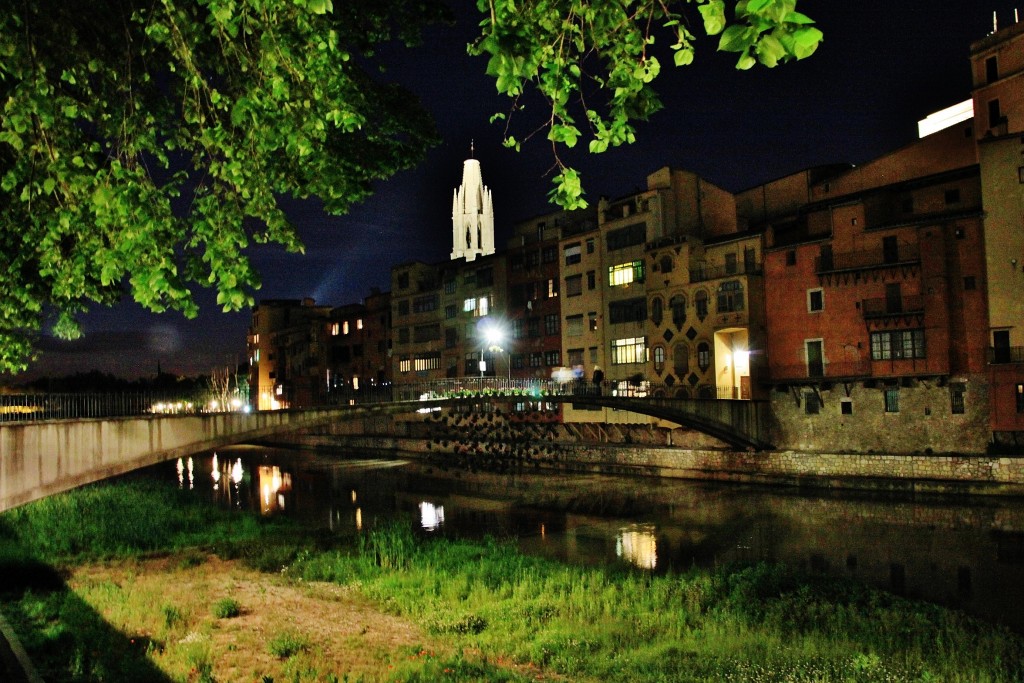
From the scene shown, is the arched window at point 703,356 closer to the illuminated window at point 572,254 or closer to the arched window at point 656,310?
the arched window at point 656,310

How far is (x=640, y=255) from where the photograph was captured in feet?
159

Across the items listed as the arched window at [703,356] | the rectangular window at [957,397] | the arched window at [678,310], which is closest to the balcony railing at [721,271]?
the arched window at [678,310]

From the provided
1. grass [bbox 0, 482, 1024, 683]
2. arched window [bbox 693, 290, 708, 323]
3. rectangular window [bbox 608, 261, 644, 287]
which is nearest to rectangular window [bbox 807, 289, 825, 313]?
arched window [bbox 693, 290, 708, 323]

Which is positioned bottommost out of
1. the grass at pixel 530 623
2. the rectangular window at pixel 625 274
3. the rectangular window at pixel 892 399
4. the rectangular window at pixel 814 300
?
the grass at pixel 530 623

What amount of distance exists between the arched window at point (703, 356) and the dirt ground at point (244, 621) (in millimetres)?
30904

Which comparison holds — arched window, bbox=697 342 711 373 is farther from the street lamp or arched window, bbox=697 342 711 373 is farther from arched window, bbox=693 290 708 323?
the street lamp

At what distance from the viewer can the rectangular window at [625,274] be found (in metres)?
48.2

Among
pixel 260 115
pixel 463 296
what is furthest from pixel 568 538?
pixel 463 296

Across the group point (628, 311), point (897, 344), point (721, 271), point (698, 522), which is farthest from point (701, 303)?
point (698, 522)

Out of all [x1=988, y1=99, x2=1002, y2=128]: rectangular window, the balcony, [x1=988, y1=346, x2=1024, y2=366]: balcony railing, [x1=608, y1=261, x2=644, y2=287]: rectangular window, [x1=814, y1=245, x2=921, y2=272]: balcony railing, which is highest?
[x1=988, y1=99, x2=1002, y2=128]: rectangular window

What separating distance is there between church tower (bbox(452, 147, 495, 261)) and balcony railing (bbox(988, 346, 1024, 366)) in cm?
11061

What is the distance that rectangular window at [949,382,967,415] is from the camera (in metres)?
32.2

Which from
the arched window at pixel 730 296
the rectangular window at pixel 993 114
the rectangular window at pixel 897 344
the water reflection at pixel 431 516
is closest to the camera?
the water reflection at pixel 431 516

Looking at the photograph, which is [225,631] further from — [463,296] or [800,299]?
[463,296]
